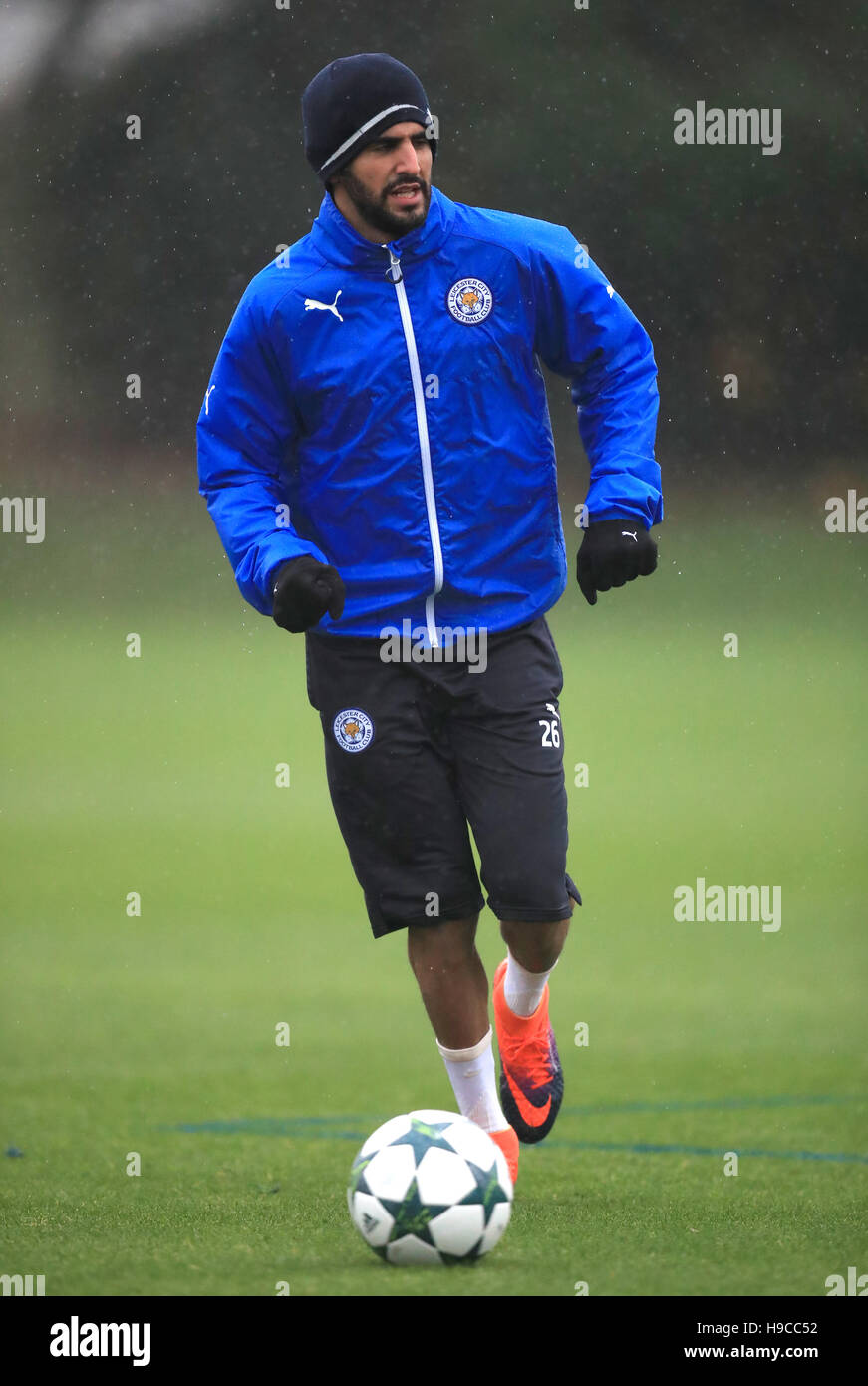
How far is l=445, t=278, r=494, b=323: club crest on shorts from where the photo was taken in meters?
3.41

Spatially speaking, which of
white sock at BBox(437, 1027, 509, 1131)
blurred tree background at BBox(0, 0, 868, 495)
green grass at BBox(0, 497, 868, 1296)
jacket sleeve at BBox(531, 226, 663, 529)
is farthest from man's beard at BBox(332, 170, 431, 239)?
blurred tree background at BBox(0, 0, 868, 495)

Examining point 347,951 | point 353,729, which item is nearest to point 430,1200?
point 353,729

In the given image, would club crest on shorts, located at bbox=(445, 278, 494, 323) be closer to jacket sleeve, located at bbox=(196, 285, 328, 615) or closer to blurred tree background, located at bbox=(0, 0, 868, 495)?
jacket sleeve, located at bbox=(196, 285, 328, 615)

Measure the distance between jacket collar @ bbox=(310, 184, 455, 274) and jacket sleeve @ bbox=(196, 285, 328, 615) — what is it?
0.57ft

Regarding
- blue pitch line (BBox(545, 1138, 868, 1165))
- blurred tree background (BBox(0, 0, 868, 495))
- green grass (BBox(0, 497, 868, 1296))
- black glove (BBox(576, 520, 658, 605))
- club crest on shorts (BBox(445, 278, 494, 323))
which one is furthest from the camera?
blurred tree background (BBox(0, 0, 868, 495))

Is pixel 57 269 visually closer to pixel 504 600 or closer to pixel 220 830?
pixel 220 830

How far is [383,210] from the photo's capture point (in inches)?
132

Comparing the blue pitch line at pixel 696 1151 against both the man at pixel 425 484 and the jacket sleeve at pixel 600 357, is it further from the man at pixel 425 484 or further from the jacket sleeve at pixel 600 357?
the jacket sleeve at pixel 600 357

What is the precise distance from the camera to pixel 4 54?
1295 cm

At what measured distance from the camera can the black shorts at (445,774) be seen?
349 centimetres

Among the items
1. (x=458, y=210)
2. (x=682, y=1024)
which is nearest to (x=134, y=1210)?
(x=458, y=210)

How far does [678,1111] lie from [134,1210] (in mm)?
1646

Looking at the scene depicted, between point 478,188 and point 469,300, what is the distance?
8.39 meters

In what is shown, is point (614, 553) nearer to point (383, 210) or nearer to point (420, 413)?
point (420, 413)
